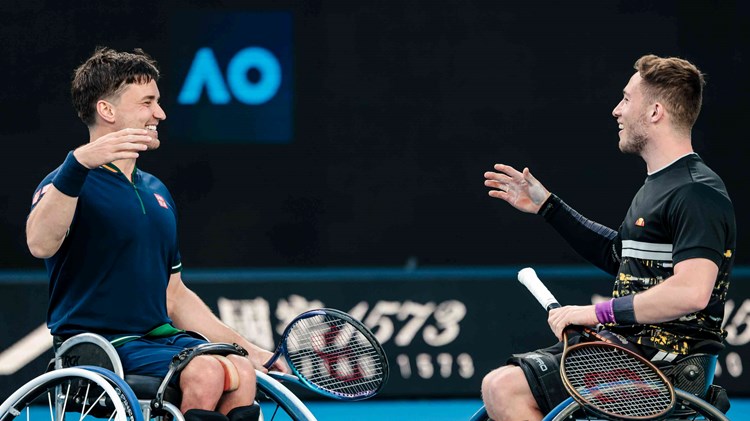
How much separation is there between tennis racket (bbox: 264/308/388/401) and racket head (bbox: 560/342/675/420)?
0.60 metres

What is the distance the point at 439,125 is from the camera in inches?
264

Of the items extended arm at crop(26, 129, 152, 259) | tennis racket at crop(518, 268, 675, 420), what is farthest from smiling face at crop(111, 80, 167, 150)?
tennis racket at crop(518, 268, 675, 420)

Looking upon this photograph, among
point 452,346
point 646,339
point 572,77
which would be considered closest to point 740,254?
point 572,77

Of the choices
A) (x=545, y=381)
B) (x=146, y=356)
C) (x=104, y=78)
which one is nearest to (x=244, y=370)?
(x=146, y=356)

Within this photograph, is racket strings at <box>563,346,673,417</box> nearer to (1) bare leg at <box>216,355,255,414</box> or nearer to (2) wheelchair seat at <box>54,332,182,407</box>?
(1) bare leg at <box>216,355,255,414</box>

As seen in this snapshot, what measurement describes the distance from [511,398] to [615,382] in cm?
31

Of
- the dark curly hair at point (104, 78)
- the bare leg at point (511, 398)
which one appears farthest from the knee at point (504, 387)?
the dark curly hair at point (104, 78)

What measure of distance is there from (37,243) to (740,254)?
4591mm

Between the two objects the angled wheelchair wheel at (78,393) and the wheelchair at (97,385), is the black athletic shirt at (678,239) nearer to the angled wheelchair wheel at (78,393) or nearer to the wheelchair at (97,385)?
the wheelchair at (97,385)

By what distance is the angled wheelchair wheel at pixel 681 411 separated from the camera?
3117mm

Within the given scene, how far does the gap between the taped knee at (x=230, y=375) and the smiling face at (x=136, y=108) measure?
657 millimetres

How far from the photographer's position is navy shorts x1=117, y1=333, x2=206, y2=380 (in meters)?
3.35

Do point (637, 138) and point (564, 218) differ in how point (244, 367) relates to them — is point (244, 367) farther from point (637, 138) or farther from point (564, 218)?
point (637, 138)

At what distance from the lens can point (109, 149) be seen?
3127 millimetres
